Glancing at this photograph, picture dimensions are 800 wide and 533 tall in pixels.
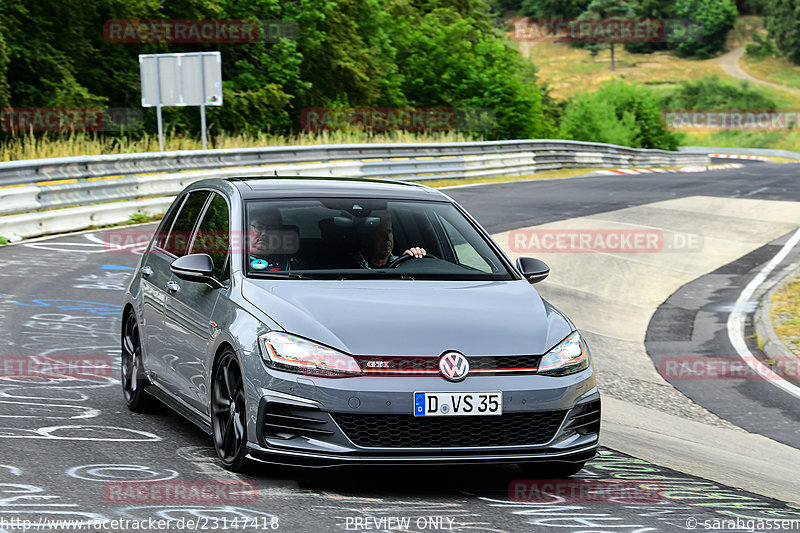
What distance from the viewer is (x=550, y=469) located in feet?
20.7

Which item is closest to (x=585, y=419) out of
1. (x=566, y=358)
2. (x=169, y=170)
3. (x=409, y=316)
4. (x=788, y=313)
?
(x=566, y=358)

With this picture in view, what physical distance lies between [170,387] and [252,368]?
1573mm

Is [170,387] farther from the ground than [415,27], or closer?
closer

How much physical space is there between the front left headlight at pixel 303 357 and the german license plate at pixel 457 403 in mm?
342

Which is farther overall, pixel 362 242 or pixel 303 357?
pixel 362 242

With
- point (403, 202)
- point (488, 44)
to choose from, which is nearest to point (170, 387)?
point (403, 202)

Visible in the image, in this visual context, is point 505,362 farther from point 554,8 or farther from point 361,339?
point 554,8

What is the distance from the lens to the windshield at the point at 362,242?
6.63 m

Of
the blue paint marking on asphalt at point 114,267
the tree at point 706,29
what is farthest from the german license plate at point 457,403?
the tree at point 706,29

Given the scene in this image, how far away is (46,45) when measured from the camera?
3728 cm

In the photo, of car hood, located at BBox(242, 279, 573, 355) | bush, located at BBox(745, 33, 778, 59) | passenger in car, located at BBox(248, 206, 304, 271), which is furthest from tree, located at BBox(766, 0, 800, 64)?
car hood, located at BBox(242, 279, 573, 355)

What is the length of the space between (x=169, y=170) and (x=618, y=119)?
2151 inches

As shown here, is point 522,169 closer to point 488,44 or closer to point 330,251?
point 488,44

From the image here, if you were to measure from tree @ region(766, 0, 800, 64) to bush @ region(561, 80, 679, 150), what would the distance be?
3790 inches
